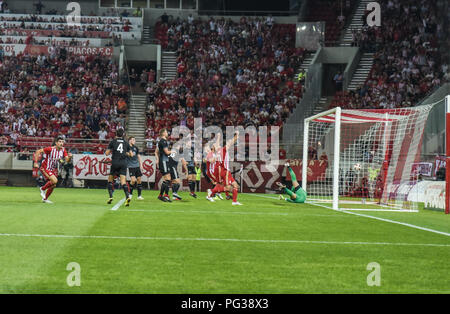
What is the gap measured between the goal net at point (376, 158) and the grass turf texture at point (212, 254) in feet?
23.7

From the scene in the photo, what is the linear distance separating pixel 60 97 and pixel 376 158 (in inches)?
843

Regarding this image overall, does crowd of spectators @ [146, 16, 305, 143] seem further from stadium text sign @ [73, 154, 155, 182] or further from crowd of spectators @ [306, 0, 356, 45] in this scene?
stadium text sign @ [73, 154, 155, 182]

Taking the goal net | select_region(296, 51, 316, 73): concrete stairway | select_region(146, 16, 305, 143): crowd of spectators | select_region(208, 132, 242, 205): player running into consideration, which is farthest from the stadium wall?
select_region(208, 132, 242, 205): player running

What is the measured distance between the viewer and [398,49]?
38281mm

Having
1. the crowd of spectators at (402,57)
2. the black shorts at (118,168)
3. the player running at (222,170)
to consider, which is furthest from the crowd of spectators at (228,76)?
the black shorts at (118,168)

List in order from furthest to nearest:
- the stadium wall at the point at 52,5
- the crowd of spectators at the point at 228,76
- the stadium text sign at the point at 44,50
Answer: the stadium wall at the point at 52,5 → the stadium text sign at the point at 44,50 → the crowd of spectators at the point at 228,76

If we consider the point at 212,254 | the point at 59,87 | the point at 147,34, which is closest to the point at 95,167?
the point at 59,87

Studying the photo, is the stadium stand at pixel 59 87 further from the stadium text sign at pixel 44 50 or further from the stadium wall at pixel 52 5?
the stadium wall at pixel 52 5

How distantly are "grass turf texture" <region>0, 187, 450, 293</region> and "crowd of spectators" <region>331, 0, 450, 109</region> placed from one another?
21.1m

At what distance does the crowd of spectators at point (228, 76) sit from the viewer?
112 ft

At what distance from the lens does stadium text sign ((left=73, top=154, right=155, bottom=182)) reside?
29438mm

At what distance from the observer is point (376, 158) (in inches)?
925

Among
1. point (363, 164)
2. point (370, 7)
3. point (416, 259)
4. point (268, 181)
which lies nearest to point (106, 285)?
point (416, 259)

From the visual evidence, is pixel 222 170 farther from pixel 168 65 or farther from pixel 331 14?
pixel 331 14
